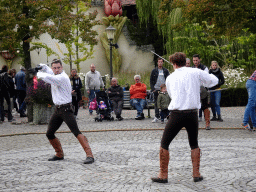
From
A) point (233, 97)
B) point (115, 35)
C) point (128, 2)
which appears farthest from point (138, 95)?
point (128, 2)

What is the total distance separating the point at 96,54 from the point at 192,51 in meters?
9.33

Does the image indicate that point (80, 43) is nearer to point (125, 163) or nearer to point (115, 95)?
point (115, 95)

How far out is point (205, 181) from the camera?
6.07 m

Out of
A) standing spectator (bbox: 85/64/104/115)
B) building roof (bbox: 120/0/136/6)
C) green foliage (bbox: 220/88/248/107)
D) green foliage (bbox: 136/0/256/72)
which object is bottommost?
green foliage (bbox: 220/88/248/107)

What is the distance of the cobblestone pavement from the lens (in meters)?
5.93

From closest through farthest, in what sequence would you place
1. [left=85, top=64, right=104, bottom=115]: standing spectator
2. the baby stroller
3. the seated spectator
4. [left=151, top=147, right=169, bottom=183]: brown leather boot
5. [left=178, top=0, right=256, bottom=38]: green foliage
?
1. [left=151, top=147, right=169, bottom=183]: brown leather boot
2. [left=178, top=0, right=256, bottom=38]: green foliage
3. the baby stroller
4. the seated spectator
5. [left=85, top=64, right=104, bottom=115]: standing spectator

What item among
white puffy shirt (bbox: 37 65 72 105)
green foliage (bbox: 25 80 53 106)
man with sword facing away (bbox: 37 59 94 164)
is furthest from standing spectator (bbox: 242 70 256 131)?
green foliage (bbox: 25 80 53 106)

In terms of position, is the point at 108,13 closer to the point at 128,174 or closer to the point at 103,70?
the point at 103,70

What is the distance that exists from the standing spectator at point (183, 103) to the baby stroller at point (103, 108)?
9.12 metres

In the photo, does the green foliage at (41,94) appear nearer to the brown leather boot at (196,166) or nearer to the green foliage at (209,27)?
the green foliage at (209,27)

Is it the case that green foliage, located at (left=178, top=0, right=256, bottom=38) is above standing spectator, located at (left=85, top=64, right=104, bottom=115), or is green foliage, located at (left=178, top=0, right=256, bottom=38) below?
above

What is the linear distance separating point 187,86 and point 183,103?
0.23 metres

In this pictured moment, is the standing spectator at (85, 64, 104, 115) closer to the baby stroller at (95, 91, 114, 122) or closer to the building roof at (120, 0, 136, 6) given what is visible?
the baby stroller at (95, 91, 114, 122)

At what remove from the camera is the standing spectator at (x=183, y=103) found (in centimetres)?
595
